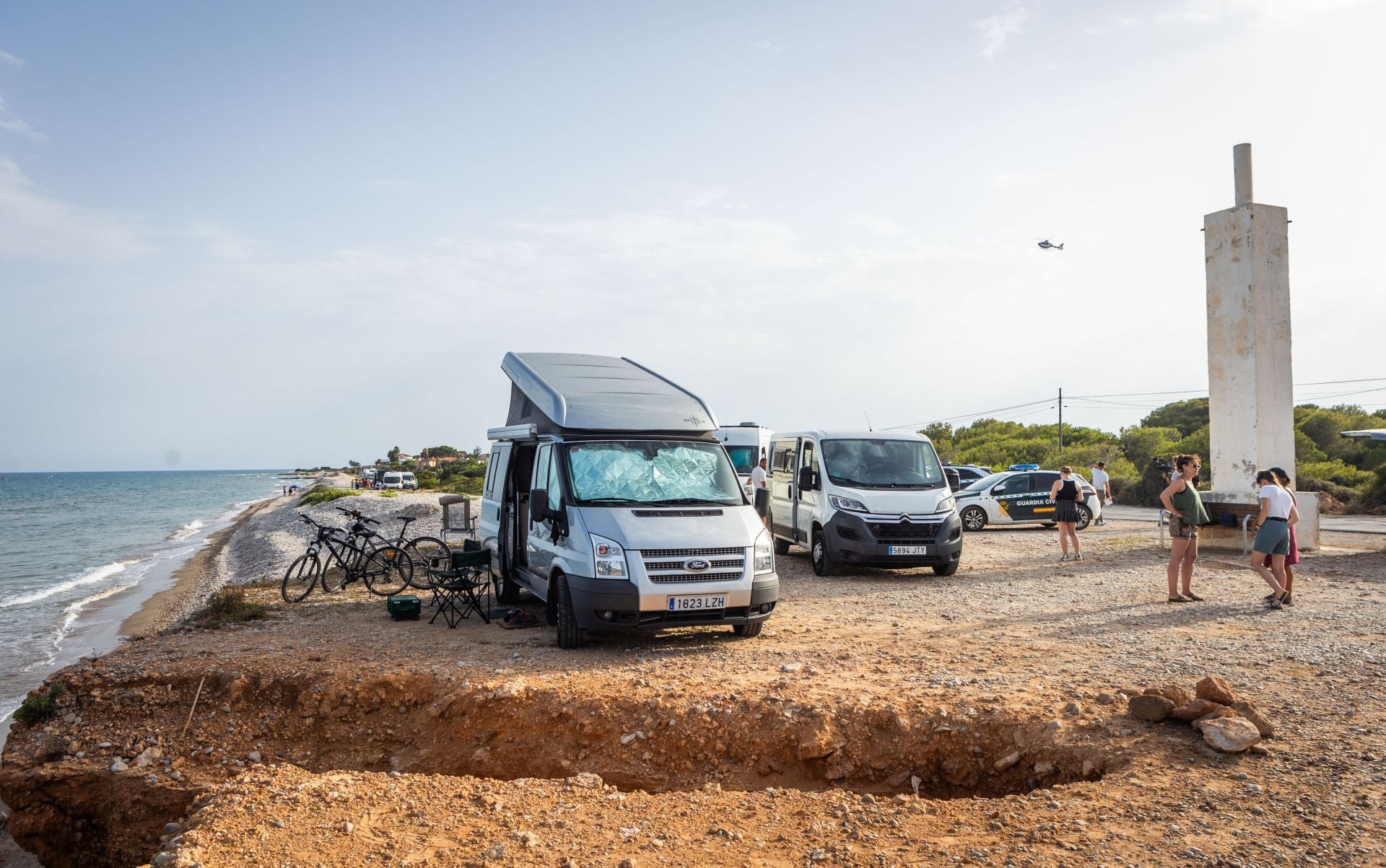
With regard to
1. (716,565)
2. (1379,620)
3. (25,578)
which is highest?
(716,565)

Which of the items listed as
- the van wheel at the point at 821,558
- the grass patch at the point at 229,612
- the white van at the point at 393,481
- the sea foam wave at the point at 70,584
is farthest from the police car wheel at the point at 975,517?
the white van at the point at 393,481

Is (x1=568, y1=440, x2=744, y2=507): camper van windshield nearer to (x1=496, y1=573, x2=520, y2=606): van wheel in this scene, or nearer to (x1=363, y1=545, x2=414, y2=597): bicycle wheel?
(x1=496, y1=573, x2=520, y2=606): van wheel

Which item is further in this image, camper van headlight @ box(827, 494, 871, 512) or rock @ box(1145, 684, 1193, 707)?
camper van headlight @ box(827, 494, 871, 512)

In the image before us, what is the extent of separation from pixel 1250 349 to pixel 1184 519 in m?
6.67

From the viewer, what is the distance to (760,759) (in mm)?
5820

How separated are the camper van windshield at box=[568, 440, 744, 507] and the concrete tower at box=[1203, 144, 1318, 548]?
10.5 meters

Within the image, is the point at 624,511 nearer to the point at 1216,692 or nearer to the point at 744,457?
the point at 1216,692

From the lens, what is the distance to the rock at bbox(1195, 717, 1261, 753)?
5.11m

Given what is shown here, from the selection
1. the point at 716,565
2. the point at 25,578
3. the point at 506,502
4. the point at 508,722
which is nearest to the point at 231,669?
the point at 508,722

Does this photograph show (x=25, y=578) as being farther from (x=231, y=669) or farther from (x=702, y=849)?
(x=702, y=849)

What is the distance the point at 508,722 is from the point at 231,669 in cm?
285

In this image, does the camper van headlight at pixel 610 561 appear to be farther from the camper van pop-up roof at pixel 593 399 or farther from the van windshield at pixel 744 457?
the van windshield at pixel 744 457

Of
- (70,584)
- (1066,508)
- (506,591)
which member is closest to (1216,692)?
(506,591)

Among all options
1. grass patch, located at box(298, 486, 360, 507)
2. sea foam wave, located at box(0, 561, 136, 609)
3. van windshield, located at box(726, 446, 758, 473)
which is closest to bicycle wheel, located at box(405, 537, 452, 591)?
van windshield, located at box(726, 446, 758, 473)
